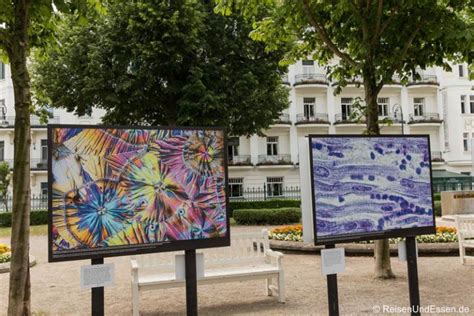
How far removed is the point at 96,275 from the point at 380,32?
625 cm

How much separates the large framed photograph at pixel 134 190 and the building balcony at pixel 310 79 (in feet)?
131

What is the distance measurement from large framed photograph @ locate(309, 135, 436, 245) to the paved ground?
5.64 feet

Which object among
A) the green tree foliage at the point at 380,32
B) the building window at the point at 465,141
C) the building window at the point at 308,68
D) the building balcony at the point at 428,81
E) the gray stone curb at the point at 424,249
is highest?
the building window at the point at 308,68

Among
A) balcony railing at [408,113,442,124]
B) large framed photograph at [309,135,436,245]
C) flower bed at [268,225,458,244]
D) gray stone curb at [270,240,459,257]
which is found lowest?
gray stone curb at [270,240,459,257]

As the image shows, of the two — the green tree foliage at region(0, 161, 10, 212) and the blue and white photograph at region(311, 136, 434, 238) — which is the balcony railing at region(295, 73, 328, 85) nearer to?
the green tree foliage at region(0, 161, 10, 212)

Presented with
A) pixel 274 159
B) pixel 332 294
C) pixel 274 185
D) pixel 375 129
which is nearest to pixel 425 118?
pixel 274 159

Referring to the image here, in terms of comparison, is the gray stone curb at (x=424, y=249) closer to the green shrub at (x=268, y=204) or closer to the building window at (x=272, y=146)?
the green shrub at (x=268, y=204)

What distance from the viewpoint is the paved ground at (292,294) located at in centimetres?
659

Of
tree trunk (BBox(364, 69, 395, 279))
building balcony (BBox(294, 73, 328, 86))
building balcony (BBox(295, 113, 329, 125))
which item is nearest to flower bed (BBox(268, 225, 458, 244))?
tree trunk (BBox(364, 69, 395, 279))

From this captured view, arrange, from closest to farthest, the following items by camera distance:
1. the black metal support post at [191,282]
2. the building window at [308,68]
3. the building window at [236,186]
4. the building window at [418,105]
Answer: the black metal support post at [191,282]
the building window at [236,186]
the building window at [308,68]
the building window at [418,105]

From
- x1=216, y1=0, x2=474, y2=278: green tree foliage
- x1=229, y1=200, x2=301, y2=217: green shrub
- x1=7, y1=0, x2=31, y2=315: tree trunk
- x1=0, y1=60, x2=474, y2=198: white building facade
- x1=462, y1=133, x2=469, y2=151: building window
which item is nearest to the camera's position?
x1=7, y1=0, x2=31, y2=315: tree trunk

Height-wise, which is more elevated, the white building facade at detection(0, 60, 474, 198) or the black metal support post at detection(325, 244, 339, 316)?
the white building facade at detection(0, 60, 474, 198)

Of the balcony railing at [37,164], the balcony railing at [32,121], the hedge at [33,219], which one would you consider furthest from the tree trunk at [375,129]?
the balcony railing at [37,164]

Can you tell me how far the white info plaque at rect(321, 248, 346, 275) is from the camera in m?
4.84
